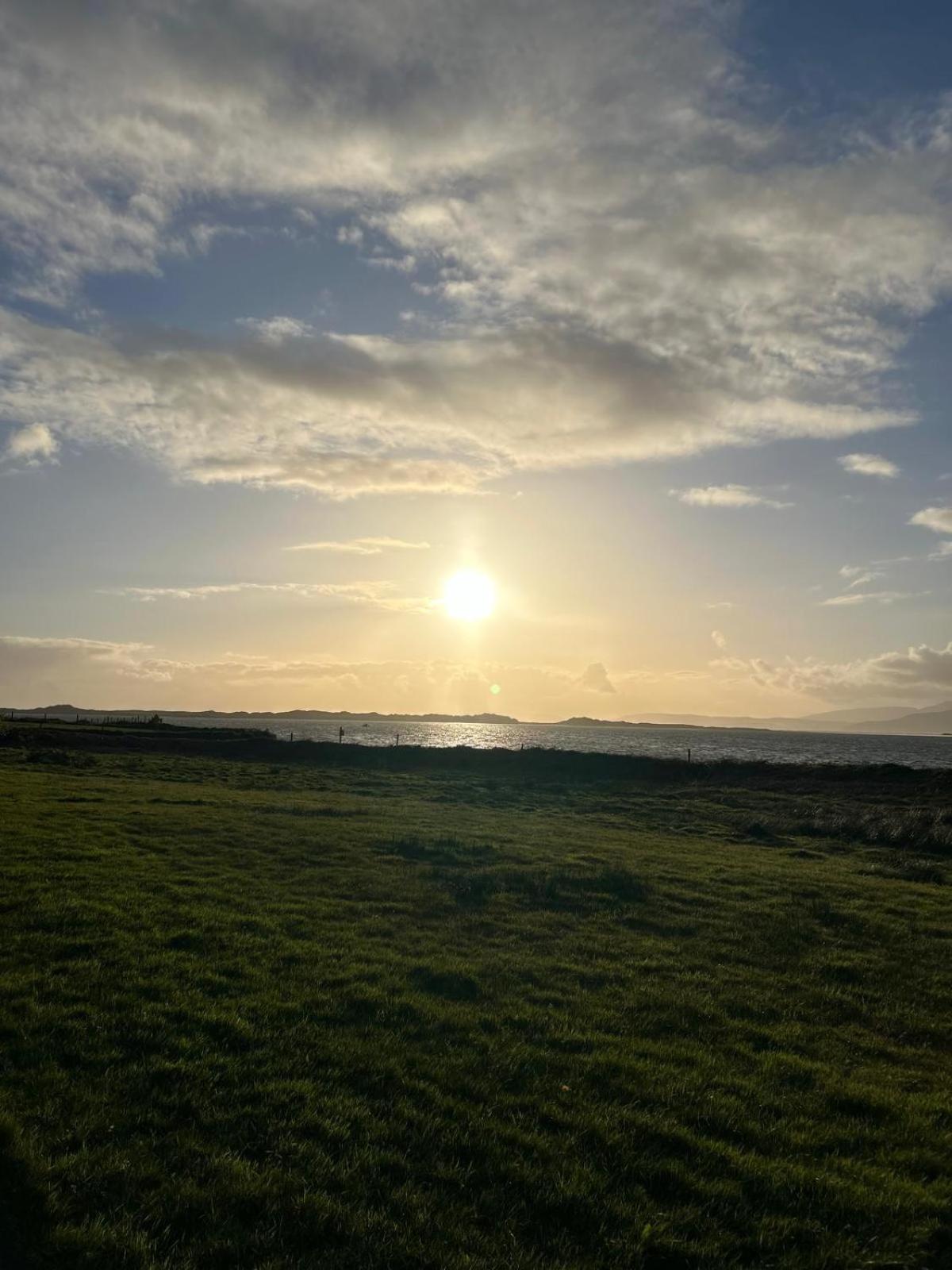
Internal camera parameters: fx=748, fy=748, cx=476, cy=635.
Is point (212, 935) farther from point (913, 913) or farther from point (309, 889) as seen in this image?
point (913, 913)

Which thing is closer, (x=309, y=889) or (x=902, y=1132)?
(x=902, y=1132)

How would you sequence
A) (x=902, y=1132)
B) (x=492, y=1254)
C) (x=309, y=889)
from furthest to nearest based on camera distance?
1. (x=309, y=889)
2. (x=902, y=1132)
3. (x=492, y=1254)

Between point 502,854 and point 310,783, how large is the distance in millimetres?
28509

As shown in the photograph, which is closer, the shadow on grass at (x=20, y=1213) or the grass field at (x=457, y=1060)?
the shadow on grass at (x=20, y=1213)

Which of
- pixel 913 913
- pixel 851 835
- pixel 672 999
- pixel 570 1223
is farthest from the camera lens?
pixel 851 835

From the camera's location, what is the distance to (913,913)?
75.5 ft

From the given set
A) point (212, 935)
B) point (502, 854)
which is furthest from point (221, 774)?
point (212, 935)

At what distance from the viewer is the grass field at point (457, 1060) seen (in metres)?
7.68

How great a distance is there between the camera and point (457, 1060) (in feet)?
37.3

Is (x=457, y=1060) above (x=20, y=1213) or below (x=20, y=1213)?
below

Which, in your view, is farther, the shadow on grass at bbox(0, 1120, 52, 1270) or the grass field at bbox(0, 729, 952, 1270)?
the grass field at bbox(0, 729, 952, 1270)

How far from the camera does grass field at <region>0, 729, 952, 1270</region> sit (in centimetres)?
768

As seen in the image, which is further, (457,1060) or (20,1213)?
(457,1060)

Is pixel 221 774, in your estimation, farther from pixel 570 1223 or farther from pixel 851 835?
pixel 570 1223
